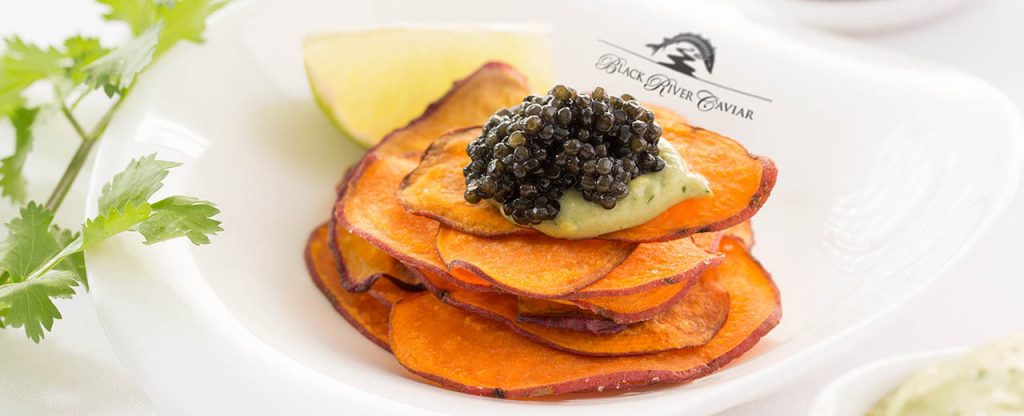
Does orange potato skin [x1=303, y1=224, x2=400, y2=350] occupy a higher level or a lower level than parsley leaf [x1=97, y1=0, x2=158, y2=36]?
lower

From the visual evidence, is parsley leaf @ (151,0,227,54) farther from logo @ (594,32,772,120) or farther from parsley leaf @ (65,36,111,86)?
logo @ (594,32,772,120)

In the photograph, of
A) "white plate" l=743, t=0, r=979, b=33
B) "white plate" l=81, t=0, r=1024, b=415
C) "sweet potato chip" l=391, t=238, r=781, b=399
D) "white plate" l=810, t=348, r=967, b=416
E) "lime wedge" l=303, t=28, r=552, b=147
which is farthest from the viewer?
"white plate" l=743, t=0, r=979, b=33

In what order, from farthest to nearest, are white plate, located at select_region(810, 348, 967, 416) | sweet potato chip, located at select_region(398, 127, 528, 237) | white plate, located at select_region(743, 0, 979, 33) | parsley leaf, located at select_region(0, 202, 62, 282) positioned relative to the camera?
1. white plate, located at select_region(743, 0, 979, 33)
2. parsley leaf, located at select_region(0, 202, 62, 282)
3. sweet potato chip, located at select_region(398, 127, 528, 237)
4. white plate, located at select_region(810, 348, 967, 416)

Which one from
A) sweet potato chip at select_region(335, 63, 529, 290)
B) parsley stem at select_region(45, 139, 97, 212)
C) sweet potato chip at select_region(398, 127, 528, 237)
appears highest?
sweet potato chip at select_region(398, 127, 528, 237)

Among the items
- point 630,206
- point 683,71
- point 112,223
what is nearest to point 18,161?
point 112,223

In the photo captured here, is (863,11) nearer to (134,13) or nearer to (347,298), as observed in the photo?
(347,298)

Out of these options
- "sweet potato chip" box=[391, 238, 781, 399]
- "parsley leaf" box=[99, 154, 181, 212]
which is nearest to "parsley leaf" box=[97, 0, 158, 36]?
"parsley leaf" box=[99, 154, 181, 212]

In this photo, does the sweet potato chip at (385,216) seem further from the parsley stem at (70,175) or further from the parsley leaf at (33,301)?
the parsley stem at (70,175)
